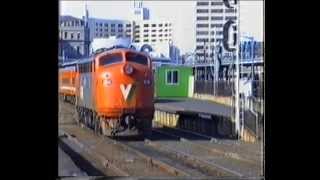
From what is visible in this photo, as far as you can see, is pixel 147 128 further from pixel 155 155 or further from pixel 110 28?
pixel 110 28

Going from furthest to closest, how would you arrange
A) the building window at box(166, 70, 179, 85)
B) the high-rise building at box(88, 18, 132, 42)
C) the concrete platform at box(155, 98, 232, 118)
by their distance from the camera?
the concrete platform at box(155, 98, 232, 118) → the building window at box(166, 70, 179, 85) → the high-rise building at box(88, 18, 132, 42)

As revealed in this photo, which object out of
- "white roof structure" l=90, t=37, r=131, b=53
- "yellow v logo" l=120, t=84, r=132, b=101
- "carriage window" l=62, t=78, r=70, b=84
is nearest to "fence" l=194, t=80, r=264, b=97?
"yellow v logo" l=120, t=84, r=132, b=101

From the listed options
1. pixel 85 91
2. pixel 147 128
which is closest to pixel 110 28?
pixel 85 91

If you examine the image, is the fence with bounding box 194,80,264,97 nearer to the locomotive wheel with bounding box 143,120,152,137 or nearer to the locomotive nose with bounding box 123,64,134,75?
the locomotive wheel with bounding box 143,120,152,137

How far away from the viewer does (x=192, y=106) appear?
829 cm

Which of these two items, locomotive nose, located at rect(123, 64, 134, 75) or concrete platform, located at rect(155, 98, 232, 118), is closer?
concrete platform, located at rect(155, 98, 232, 118)

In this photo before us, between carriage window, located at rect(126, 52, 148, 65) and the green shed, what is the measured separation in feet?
0.74

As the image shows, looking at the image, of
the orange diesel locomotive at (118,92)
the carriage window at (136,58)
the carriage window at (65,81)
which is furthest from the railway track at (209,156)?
the carriage window at (65,81)

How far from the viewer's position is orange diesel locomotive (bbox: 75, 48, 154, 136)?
807 cm

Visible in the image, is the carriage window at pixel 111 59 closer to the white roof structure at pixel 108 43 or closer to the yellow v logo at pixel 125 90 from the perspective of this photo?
the white roof structure at pixel 108 43

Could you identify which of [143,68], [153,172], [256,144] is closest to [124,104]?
[143,68]

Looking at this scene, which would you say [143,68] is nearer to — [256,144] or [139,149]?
[139,149]
